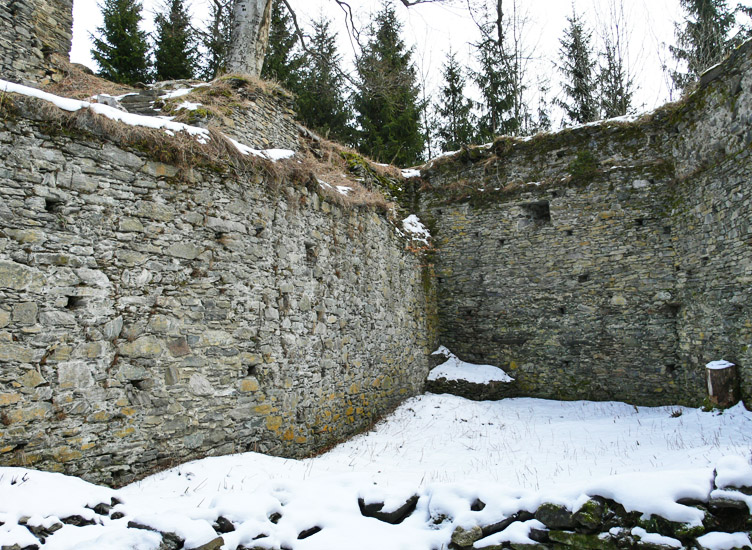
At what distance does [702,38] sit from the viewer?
1719 cm

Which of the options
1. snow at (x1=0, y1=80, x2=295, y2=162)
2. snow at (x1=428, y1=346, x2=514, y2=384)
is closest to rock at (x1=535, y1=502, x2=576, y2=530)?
snow at (x1=0, y1=80, x2=295, y2=162)

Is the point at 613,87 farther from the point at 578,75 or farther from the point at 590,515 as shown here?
the point at 590,515

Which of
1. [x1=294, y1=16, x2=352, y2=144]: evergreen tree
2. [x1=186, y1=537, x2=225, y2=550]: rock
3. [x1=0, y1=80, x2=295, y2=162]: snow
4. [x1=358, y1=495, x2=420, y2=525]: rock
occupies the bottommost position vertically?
[x1=358, y1=495, x2=420, y2=525]: rock

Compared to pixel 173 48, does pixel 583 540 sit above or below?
below

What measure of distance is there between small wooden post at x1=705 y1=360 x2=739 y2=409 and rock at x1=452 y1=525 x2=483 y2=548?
246 inches

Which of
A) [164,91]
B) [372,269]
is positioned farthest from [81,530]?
[164,91]

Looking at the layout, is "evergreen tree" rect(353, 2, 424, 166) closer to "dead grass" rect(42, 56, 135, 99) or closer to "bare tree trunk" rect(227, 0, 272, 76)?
"bare tree trunk" rect(227, 0, 272, 76)

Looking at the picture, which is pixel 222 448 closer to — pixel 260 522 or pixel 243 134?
pixel 260 522

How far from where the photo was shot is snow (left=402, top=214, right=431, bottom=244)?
36.2 feet

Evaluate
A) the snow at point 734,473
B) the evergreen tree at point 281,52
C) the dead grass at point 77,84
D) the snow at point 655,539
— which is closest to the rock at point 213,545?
the snow at point 655,539

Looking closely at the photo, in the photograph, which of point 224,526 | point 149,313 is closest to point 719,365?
point 224,526

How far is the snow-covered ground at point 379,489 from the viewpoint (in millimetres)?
3266

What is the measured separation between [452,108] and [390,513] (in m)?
20.1

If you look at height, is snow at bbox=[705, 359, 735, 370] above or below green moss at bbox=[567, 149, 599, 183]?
below
